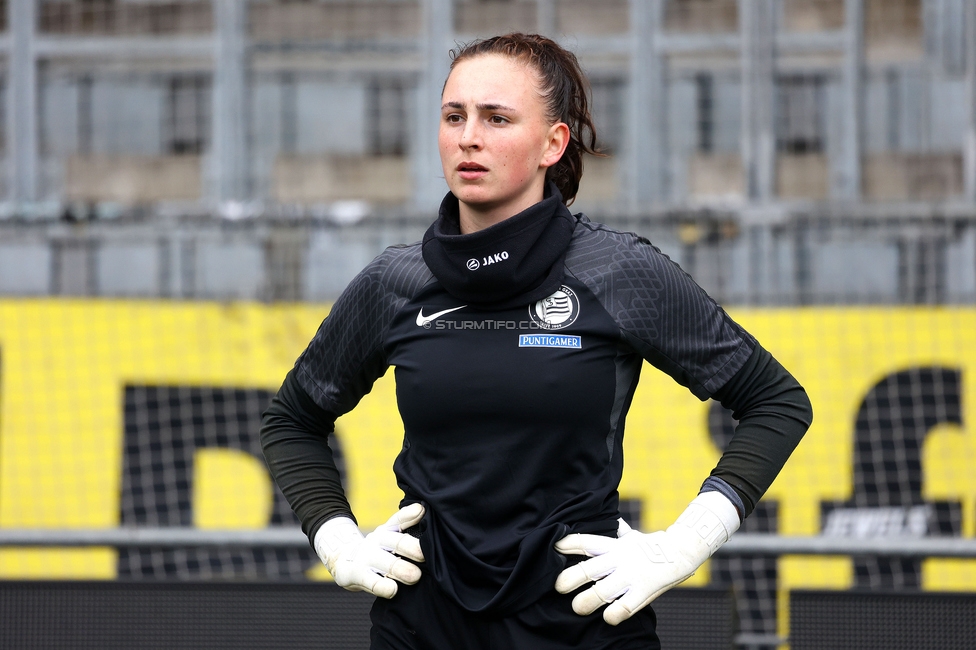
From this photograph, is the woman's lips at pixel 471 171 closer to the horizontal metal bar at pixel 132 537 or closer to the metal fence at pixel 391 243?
the horizontal metal bar at pixel 132 537

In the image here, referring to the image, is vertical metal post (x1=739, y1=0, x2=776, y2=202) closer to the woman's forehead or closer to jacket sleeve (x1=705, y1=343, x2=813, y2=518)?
jacket sleeve (x1=705, y1=343, x2=813, y2=518)

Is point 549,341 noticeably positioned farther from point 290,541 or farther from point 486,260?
point 290,541

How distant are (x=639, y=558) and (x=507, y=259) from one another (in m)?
0.58

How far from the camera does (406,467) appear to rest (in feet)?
7.34

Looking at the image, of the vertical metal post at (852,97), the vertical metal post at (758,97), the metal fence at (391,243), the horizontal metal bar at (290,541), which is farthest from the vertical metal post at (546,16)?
the horizontal metal bar at (290,541)

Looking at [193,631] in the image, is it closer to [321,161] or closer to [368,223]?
[368,223]

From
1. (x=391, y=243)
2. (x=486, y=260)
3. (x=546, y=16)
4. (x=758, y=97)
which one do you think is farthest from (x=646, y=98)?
(x=486, y=260)

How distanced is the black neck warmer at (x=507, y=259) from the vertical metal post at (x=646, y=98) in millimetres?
5295

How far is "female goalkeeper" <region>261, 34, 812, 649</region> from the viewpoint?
6.78ft

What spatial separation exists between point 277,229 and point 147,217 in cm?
73

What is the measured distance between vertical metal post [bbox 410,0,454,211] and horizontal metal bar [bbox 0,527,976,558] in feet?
10.5

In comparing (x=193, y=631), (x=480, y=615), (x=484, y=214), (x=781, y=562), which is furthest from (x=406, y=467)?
(x=781, y=562)

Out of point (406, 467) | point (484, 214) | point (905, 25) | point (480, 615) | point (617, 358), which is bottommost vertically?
point (480, 615)

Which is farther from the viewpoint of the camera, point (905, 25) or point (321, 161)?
point (321, 161)
